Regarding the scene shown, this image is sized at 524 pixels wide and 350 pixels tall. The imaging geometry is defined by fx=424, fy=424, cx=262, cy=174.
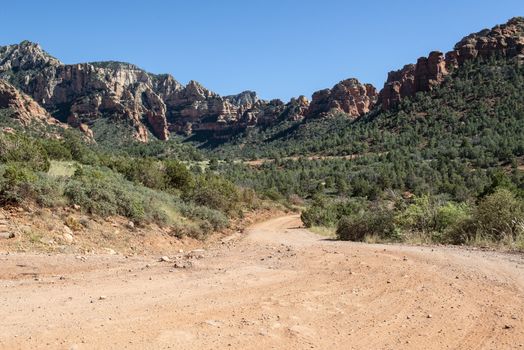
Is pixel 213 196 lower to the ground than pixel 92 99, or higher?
lower

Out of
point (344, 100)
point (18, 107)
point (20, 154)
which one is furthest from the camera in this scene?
point (344, 100)

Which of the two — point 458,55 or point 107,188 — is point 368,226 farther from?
point 458,55

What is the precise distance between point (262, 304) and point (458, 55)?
114980 millimetres

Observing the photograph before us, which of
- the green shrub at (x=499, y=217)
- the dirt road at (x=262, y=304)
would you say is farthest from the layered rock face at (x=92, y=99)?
the dirt road at (x=262, y=304)

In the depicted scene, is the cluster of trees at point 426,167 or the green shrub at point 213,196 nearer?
the cluster of trees at point 426,167

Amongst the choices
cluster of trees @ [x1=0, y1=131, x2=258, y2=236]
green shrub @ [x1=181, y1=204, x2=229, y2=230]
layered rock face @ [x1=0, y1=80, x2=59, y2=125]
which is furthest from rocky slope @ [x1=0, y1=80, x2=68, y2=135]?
green shrub @ [x1=181, y1=204, x2=229, y2=230]

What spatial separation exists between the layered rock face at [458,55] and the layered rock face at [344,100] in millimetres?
35753

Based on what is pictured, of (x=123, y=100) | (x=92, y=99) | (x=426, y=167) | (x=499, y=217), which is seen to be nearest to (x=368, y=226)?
(x=499, y=217)

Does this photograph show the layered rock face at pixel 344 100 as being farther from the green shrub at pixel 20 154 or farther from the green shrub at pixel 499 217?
the green shrub at pixel 499 217

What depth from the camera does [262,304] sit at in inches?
220

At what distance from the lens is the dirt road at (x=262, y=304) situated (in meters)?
4.33

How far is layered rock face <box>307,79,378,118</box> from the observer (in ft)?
485

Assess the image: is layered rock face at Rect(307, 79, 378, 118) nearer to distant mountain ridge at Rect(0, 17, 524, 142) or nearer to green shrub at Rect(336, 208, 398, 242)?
distant mountain ridge at Rect(0, 17, 524, 142)

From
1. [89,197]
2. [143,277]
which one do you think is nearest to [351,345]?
[143,277]
